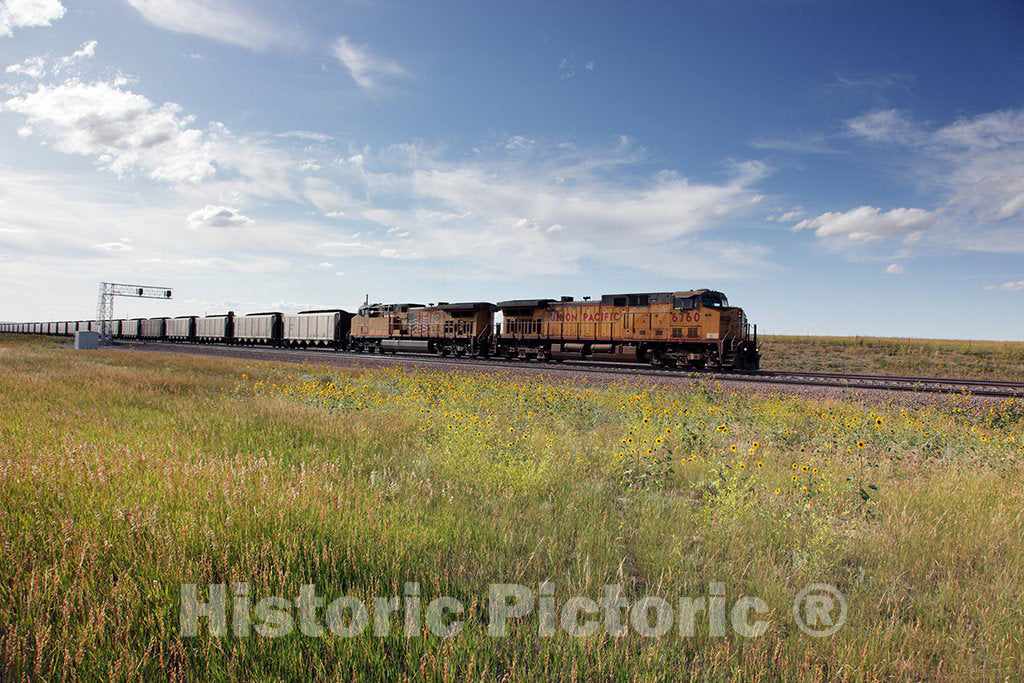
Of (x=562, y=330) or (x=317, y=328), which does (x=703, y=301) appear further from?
(x=317, y=328)

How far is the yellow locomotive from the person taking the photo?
974 inches

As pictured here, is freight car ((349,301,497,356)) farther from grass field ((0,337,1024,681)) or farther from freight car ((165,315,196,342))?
freight car ((165,315,196,342))

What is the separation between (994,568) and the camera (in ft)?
14.2

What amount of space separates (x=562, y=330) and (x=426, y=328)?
13125 mm

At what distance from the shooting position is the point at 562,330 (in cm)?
3097

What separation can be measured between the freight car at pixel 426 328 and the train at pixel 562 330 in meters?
0.07

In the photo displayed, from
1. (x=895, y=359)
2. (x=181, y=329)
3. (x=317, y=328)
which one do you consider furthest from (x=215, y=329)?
(x=895, y=359)

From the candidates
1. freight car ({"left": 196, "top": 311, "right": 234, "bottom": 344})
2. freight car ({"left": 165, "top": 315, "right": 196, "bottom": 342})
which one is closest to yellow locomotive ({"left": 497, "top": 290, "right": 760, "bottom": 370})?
freight car ({"left": 196, "top": 311, "right": 234, "bottom": 344})

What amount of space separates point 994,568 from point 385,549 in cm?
484

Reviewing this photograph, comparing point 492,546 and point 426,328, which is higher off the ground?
point 426,328

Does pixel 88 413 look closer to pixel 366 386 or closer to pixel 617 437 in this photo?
pixel 366 386

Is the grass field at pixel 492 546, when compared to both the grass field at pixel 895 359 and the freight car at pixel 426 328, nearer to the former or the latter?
the freight car at pixel 426 328

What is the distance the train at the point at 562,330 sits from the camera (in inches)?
986

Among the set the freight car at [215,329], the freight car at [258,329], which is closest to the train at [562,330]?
the freight car at [258,329]
